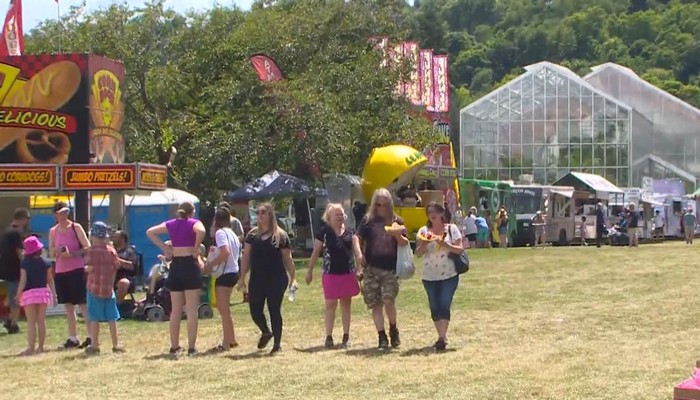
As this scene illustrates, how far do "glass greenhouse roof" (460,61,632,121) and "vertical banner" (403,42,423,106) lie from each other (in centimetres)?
1359

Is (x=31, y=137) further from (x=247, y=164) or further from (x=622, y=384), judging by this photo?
(x=622, y=384)

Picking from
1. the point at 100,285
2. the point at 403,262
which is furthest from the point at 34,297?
the point at 403,262

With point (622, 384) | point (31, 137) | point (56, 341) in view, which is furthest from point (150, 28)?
point (622, 384)

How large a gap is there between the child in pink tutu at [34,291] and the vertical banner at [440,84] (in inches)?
1585

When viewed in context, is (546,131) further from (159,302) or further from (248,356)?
(248,356)

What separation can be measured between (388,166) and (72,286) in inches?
684

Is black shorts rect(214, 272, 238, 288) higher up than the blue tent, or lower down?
lower down

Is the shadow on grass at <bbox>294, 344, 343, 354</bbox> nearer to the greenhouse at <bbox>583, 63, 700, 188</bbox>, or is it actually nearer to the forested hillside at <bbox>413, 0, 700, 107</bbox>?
the greenhouse at <bbox>583, 63, 700, 188</bbox>

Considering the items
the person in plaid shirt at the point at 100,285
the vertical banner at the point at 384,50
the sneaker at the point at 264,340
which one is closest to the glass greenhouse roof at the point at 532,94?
the vertical banner at the point at 384,50

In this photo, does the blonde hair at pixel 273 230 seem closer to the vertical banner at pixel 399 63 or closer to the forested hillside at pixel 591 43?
the vertical banner at pixel 399 63

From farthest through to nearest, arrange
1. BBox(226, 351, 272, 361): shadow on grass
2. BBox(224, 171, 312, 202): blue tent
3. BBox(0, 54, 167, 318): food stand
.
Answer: BBox(224, 171, 312, 202): blue tent, BBox(0, 54, 167, 318): food stand, BBox(226, 351, 272, 361): shadow on grass

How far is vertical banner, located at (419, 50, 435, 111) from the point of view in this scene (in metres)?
50.7

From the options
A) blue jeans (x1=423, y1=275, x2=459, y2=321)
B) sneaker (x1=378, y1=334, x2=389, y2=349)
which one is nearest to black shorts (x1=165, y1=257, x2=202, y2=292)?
sneaker (x1=378, y1=334, x2=389, y2=349)

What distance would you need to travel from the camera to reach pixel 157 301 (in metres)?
16.7
